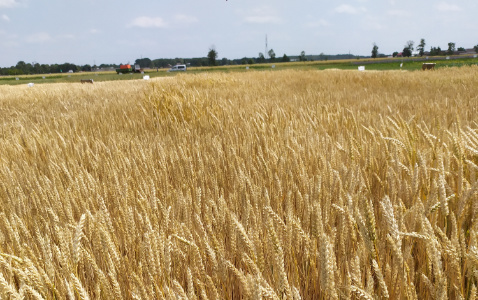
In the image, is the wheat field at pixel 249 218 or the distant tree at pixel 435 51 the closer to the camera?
the wheat field at pixel 249 218

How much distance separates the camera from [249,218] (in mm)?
1321

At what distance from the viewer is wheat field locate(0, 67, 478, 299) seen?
818mm

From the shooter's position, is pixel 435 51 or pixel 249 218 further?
pixel 435 51

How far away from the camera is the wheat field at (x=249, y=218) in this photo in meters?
0.82

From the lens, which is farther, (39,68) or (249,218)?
(39,68)

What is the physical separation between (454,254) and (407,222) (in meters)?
0.44

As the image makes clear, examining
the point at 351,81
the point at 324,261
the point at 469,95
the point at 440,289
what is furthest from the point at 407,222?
the point at 351,81

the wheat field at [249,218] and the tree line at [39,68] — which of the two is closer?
the wheat field at [249,218]

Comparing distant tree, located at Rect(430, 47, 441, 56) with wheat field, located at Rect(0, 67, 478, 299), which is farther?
distant tree, located at Rect(430, 47, 441, 56)

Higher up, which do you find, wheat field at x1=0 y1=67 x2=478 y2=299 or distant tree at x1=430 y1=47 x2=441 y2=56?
distant tree at x1=430 y1=47 x2=441 y2=56

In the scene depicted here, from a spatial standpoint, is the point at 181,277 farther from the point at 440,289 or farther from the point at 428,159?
the point at 428,159

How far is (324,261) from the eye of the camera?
0.66 meters

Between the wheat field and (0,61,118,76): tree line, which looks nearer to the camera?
the wheat field

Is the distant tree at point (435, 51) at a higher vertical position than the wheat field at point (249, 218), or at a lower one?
higher
